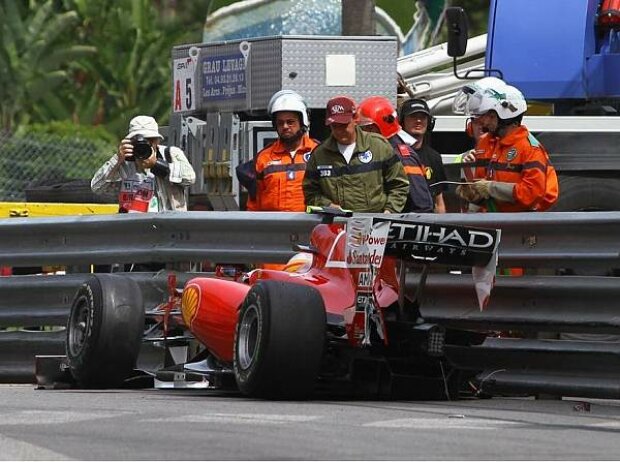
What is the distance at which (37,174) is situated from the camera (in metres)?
22.9

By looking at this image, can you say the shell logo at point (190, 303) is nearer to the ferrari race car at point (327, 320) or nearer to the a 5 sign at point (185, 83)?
Answer: the ferrari race car at point (327, 320)

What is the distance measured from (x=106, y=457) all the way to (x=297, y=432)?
108cm

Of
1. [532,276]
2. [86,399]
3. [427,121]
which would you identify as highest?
[427,121]

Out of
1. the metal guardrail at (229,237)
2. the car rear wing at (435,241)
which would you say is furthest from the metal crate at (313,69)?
the car rear wing at (435,241)

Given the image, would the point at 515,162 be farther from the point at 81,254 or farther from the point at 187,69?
the point at 187,69

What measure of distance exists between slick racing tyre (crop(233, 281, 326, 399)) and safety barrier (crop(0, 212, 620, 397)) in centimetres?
108

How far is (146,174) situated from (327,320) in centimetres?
385

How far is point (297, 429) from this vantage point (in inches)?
302

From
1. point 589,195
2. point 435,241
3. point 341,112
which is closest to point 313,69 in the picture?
point 589,195

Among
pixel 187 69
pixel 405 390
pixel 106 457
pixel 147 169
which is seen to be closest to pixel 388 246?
pixel 405 390

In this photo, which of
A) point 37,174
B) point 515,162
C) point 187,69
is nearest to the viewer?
point 515,162

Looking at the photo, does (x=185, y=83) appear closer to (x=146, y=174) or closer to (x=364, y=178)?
(x=146, y=174)

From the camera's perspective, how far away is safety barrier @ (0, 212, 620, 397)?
9.91 meters

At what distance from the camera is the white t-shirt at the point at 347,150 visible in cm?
1095
